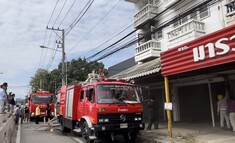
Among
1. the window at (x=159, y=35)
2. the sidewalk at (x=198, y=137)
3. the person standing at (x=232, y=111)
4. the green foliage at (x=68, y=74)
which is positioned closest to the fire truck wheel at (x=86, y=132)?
the sidewalk at (x=198, y=137)

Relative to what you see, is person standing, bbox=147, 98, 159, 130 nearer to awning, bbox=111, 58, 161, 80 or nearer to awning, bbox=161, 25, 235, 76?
awning, bbox=111, 58, 161, 80

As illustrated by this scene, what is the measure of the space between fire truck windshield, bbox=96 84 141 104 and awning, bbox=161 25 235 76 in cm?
175

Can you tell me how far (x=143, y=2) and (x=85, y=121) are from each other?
1610 cm

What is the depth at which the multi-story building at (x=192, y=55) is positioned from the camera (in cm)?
991

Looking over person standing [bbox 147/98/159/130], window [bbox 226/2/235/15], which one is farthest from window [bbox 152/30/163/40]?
person standing [bbox 147/98/159/130]

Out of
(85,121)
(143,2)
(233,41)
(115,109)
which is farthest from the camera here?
(143,2)

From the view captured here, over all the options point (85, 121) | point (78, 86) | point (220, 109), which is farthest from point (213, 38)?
point (78, 86)

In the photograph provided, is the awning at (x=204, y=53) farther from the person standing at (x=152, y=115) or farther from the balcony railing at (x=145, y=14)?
the balcony railing at (x=145, y=14)

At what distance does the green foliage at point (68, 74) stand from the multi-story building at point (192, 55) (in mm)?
18764

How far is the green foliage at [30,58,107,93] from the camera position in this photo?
51344mm

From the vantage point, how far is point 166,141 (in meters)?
11.2

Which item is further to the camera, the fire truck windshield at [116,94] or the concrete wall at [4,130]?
the fire truck windshield at [116,94]

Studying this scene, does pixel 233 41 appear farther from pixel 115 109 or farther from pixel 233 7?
pixel 233 7

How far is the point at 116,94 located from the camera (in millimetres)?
11672
